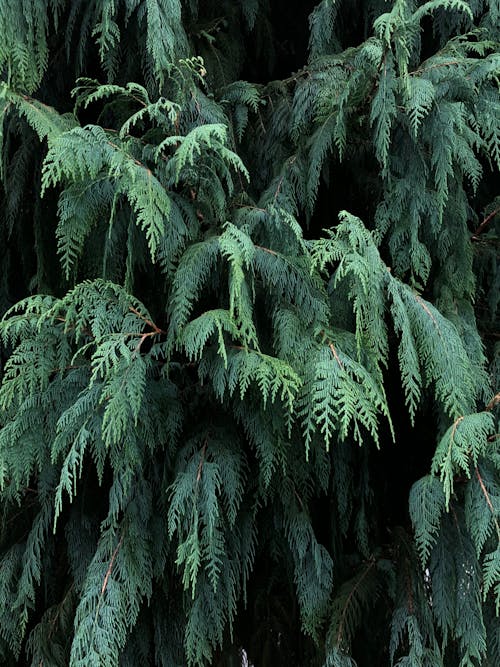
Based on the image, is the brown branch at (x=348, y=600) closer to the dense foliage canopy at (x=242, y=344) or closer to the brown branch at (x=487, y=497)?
the dense foliage canopy at (x=242, y=344)

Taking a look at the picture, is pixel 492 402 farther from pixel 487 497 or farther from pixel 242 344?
pixel 242 344

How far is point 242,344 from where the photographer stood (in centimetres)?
187

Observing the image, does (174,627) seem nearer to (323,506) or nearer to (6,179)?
(323,506)

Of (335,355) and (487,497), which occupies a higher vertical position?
(335,355)

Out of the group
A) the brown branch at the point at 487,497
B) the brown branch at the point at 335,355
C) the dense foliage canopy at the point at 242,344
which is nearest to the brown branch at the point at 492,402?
the dense foliage canopy at the point at 242,344

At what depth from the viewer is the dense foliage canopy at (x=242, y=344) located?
1.87m

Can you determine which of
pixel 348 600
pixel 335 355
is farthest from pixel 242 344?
pixel 348 600

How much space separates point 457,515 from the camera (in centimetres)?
216

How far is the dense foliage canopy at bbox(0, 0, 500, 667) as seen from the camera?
1.87 metres

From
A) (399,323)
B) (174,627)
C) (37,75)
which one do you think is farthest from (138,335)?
(174,627)

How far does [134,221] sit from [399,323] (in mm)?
774

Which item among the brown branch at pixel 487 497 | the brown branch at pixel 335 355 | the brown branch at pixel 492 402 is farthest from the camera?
the brown branch at pixel 492 402

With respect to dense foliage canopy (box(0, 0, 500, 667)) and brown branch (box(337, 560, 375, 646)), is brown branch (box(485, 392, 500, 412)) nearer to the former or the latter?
dense foliage canopy (box(0, 0, 500, 667))

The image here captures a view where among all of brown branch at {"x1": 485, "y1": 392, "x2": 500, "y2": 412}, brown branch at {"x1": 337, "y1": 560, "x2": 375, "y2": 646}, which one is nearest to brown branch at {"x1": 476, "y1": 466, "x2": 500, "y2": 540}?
brown branch at {"x1": 485, "y1": 392, "x2": 500, "y2": 412}
